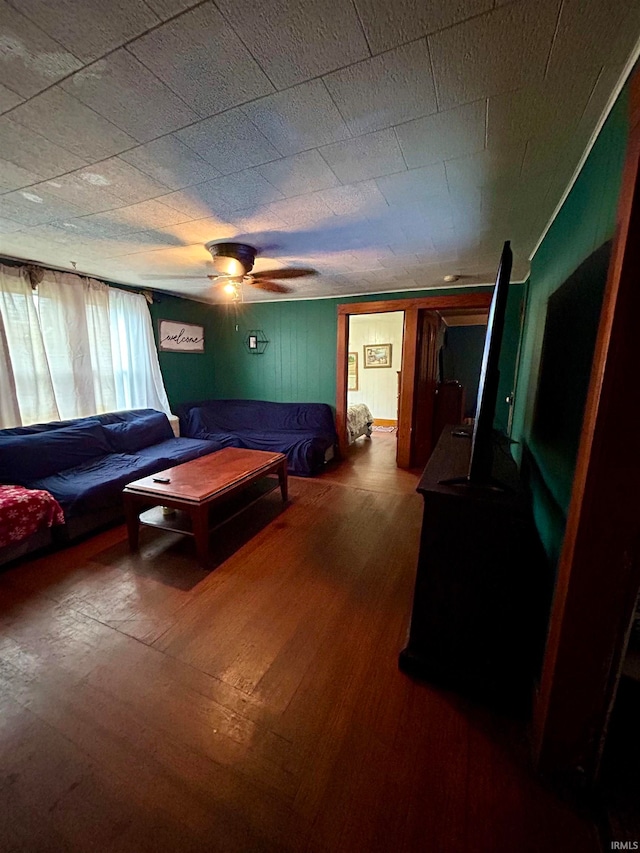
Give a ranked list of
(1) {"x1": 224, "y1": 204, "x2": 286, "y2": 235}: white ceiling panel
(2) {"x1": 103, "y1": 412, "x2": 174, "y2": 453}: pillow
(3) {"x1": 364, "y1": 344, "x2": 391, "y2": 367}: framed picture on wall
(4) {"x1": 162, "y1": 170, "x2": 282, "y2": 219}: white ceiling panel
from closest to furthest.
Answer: (4) {"x1": 162, "y1": 170, "x2": 282, "y2": 219}: white ceiling panel → (1) {"x1": 224, "y1": 204, "x2": 286, "y2": 235}: white ceiling panel → (2) {"x1": 103, "y1": 412, "x2": 174, "y2": 453}: pillow → (3) {"x1": 364, "y1": 344, "x2": 391, "y2": 367}: framed picture on wall

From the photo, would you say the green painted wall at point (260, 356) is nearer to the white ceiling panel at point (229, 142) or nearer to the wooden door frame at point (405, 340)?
the wooden door frame at point (405, 340)

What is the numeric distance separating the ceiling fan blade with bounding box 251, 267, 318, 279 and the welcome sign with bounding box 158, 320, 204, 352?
190cm

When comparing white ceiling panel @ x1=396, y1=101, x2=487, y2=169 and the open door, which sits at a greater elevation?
white ceiling panel @ x1=396, y1=101, x2=487, y2=169

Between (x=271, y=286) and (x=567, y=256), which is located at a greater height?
(x=271, y=286)

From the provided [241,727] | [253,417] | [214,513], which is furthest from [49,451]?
[241,727]

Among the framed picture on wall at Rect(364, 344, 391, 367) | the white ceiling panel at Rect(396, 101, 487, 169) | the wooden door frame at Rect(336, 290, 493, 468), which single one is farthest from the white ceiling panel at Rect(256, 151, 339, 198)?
the framed picture on wall at Rect(364, 344, 391, 367)

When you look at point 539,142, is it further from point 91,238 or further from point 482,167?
point 91,238

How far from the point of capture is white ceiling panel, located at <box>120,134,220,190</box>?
1.37 meters

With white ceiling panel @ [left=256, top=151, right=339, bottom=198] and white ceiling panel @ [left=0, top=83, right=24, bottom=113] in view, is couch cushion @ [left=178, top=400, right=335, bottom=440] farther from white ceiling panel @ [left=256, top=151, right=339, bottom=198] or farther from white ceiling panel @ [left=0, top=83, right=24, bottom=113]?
white ceiling panel @ [left=0, top=83, right=24, bottom=113]

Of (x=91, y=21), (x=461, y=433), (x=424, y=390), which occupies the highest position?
(x=91, y=21)

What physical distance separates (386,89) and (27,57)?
1079mm

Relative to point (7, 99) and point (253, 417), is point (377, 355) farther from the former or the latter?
point (7, 99)

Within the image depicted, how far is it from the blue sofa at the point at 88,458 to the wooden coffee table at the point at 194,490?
1.20ft

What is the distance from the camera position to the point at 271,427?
4855mm
